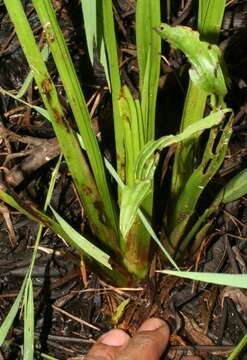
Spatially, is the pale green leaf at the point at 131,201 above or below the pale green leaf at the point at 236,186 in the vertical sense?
above

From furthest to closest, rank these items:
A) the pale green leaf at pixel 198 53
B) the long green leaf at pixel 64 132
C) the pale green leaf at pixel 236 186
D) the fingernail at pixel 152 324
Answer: the fingernail at pixel 152 324 < the pale green leaf at pixel 236 186 < the long green leaf at pixel 64 132 < the pale green leaf at pixel 198 53

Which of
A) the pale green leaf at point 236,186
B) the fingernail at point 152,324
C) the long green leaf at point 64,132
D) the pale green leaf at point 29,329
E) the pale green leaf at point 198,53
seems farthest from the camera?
the fingernail at point 152,324

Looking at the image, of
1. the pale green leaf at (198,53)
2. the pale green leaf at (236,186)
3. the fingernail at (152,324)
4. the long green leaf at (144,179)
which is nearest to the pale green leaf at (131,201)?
the long green leaf at (144,179)

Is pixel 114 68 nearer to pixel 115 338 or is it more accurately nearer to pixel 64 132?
pixel 64 132

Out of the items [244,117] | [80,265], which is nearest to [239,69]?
[244,117]

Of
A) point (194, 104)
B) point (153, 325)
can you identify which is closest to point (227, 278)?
point (194, 104)

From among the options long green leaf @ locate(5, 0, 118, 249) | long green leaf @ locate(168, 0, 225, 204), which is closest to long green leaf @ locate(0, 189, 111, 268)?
long green leaf @ locate(5, 0, 118, 249)

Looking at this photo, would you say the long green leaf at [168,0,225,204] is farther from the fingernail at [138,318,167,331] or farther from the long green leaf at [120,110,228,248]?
the fingernail at [138,318,167,331]

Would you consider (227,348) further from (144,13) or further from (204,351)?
(144,13)

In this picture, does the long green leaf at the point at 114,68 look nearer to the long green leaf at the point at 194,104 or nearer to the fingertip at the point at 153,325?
the long green leaf at the point at 194,104
